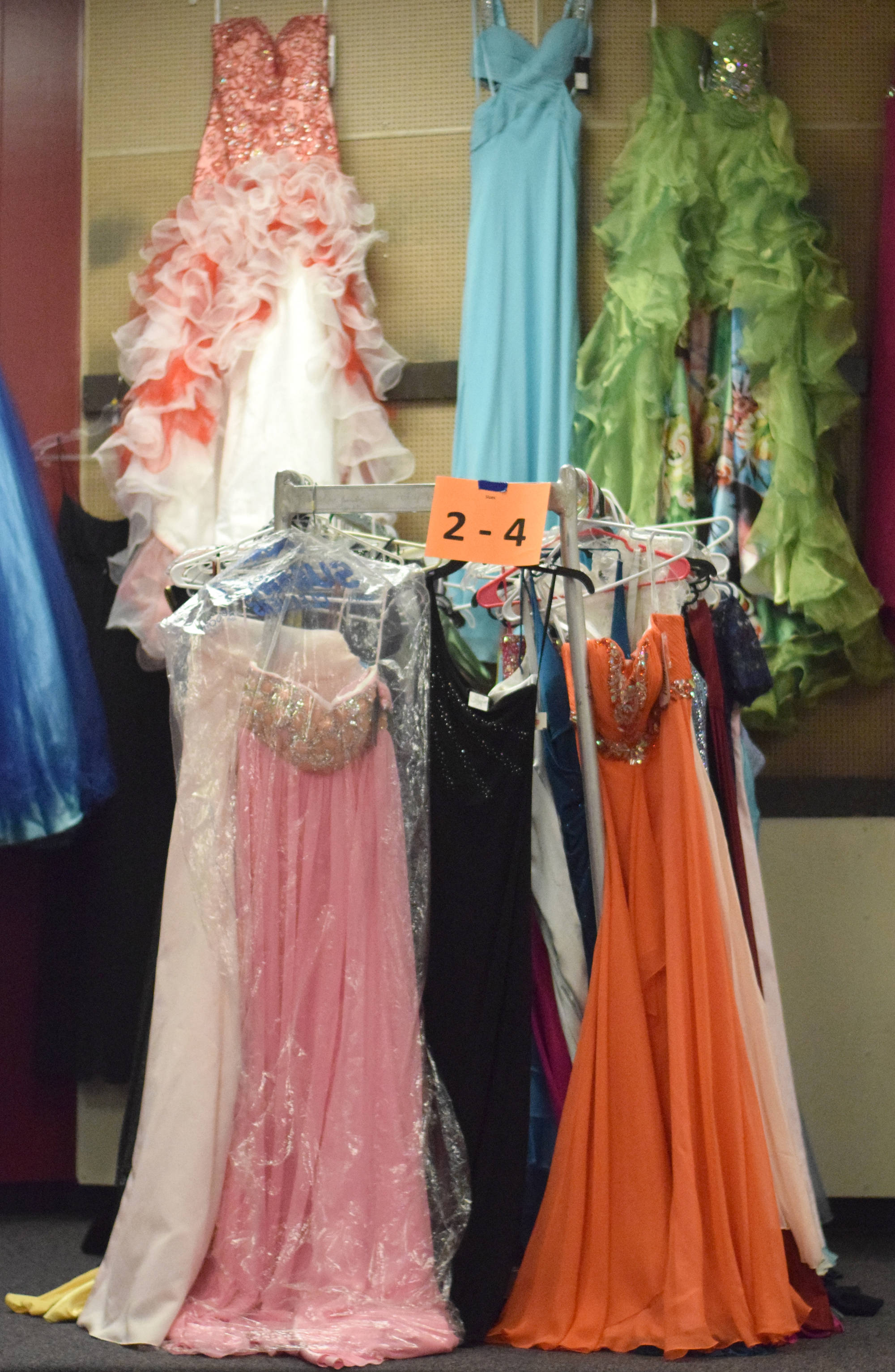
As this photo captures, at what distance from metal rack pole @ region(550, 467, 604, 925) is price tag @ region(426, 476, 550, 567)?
83 millimetres

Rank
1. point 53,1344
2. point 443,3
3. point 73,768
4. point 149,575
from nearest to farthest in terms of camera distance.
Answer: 1. point 53,1344
2. point 73,768
3. point 149,575
4. point 443,3

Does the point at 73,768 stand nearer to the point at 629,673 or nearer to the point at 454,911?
the point at 454,911

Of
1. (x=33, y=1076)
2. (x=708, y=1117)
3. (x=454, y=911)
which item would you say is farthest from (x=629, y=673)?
(x=33, y=1076)

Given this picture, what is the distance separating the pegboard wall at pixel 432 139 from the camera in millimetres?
2713

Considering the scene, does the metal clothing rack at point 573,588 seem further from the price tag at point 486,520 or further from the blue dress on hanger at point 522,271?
the blue dress on hanger at point 522,271

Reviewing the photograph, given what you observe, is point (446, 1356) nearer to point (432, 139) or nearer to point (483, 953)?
point (483, 953)

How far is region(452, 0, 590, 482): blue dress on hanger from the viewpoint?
8.29ft

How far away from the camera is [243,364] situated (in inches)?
100

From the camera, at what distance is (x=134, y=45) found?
2.88 meters

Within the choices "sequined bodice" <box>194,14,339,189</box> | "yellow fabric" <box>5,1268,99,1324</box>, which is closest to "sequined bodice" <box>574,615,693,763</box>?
"yellow fabric" <box>5,1268,99,1324</box>

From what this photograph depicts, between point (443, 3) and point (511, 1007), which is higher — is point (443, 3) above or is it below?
above

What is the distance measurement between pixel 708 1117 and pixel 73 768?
1255 mm

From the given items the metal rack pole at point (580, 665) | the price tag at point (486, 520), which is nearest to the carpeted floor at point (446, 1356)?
the metal rack pole at point (580, 665)

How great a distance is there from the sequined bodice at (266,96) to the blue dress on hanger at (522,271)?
0.37 m
